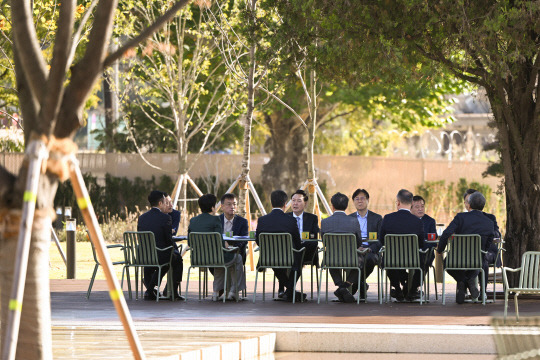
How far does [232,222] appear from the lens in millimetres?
15492

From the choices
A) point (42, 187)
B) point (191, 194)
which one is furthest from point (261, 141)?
point (42, 187)

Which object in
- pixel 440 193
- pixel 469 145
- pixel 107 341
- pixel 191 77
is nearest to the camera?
pixel 107 341

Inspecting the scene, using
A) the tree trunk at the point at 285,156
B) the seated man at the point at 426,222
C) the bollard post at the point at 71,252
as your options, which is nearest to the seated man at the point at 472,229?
the seated man at the point at 426,222

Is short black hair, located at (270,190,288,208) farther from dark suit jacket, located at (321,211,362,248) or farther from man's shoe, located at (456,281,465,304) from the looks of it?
man's shoe, located at (456,281,465,304)

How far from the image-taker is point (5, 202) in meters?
7.03

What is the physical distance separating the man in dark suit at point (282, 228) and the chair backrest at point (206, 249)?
0.55 meters

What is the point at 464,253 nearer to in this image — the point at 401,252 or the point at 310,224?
the point at 401,252

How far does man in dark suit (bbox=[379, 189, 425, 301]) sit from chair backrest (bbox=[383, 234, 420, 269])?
0.65 ft

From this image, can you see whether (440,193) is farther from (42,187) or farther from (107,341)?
(42,187)

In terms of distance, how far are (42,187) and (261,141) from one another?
113 ft

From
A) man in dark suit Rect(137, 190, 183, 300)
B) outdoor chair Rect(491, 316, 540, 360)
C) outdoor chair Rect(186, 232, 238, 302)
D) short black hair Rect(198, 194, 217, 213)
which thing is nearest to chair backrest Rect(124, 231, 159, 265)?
man in dark suit Rect(137, 190, 183, 300)

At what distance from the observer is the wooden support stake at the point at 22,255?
6402mm

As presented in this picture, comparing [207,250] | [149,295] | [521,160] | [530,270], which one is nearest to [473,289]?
[521,160]

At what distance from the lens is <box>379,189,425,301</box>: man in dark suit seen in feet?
46.1
